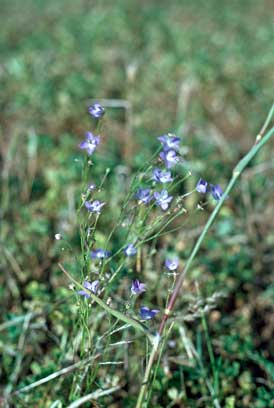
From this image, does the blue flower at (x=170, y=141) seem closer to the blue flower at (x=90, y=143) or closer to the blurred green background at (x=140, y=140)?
the blue flower at (x=90, y=143)

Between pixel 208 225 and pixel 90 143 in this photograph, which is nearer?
pixel 208 225

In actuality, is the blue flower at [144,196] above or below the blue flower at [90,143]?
below

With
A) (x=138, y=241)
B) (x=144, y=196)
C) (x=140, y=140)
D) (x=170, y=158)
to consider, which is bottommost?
(x=140, y=140)

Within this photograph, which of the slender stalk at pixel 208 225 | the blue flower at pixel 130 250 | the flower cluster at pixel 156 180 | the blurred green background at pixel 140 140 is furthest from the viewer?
the blurred green background at pixel 140 140

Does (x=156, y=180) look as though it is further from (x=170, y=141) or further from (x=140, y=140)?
(x=140, y=140)

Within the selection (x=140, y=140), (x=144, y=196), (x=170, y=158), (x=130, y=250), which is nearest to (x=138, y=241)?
(x=130, y=250)

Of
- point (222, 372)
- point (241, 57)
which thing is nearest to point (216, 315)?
point (222, 372)

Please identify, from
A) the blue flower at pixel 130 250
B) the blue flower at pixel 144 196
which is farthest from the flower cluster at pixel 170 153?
the blue flower at pixel 130 250

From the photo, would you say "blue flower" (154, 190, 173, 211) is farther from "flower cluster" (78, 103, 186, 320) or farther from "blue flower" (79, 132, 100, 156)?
"blue flower" (79, 132, 100, 156)
